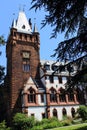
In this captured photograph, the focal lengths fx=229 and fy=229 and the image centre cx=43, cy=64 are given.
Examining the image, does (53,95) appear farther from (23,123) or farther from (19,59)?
(23,123)

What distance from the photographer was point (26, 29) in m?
55.0

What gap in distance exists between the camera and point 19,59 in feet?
163

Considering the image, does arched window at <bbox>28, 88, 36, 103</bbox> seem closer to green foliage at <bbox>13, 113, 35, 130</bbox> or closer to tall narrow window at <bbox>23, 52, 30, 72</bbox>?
tall narrow window at <bbox>23, 52, 30, 72</bbox>

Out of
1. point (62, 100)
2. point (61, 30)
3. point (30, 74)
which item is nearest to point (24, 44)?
point (30, 74)

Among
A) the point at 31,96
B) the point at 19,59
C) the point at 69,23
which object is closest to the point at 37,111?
the point at 31,96

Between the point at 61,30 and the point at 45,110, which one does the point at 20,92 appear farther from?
the point at 61,30

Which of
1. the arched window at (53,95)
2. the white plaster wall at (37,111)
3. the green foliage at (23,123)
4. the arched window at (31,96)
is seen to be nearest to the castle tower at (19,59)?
the arched window at (31,96)

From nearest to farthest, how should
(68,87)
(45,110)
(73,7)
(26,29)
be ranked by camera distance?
(73,7)
(68,87)
(45,110)
(26,29)

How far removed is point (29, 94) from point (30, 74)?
5351 millimetres

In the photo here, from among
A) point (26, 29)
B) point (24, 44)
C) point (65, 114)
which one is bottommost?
point (65, 114)

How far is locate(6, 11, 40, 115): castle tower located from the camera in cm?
4638

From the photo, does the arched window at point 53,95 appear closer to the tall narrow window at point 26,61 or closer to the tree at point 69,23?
the tall narrow window at point 26,61

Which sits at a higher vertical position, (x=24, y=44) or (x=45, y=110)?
(x=24, y=44)

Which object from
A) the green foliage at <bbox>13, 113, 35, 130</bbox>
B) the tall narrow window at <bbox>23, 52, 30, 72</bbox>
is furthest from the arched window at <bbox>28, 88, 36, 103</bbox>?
the green foliage at <bbox>13, 113, 35, 130</bbox>
